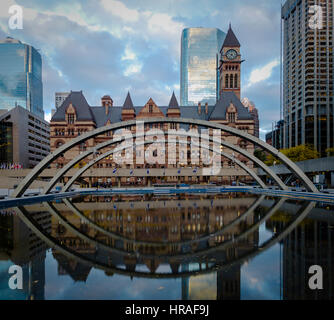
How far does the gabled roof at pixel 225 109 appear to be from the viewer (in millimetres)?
72188

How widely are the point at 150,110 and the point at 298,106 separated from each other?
224 feet

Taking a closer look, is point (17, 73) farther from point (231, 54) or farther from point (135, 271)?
point (135, 271)

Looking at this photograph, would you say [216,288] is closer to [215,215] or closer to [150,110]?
[215,215]

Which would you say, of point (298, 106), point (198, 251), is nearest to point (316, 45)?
point (298, 106)

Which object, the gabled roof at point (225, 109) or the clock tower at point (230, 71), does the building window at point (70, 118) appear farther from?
the clock tower at point (230, 71)

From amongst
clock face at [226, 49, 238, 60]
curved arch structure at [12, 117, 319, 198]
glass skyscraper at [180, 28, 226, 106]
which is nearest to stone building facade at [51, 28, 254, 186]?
clock face at [226, 49, 238, 60]

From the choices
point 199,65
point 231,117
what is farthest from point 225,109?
point 199,65

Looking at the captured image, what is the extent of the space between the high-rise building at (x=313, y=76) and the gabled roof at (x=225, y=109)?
35.8m

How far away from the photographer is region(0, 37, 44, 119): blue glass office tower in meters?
146

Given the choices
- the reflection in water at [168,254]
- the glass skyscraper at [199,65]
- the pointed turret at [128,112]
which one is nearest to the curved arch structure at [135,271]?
the reflection in water at [168,254]

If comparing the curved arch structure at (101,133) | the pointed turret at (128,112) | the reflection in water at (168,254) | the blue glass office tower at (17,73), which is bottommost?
the reflection in water at (168,254)

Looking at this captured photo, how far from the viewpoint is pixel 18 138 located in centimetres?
8456

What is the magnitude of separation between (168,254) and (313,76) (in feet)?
369
